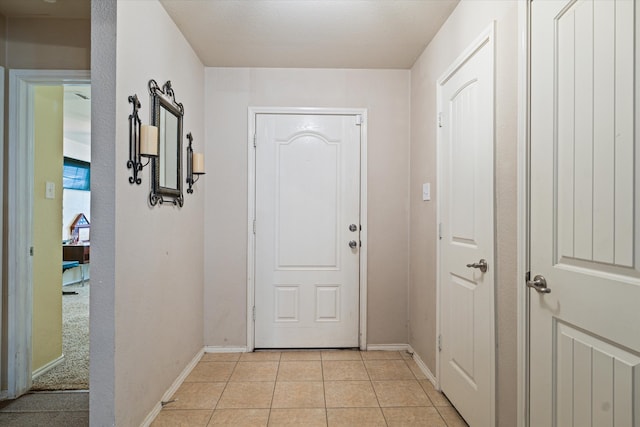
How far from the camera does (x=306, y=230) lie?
315cm

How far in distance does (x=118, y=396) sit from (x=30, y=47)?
2.24 m

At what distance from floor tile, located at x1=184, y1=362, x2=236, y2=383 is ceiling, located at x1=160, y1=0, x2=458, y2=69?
2.43m

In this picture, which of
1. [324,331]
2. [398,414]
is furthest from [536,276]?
[324,331]

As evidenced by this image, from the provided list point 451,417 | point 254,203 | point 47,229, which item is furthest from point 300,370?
point 47,229

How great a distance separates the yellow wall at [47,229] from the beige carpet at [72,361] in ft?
0.37

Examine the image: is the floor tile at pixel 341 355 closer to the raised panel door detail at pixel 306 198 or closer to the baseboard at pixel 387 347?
the baseboard at pixel 387 347

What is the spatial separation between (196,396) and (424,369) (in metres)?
1.60

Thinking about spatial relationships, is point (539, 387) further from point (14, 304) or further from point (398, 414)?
point (14, 304)

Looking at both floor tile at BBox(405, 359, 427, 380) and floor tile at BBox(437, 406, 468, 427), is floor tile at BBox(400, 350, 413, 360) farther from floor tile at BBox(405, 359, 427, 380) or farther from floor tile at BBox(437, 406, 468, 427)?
floor tile at BBox(437, 406, 468, 427)

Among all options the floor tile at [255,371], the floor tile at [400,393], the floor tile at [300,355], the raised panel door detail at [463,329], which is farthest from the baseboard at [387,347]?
the raised panel door detail at [463,329]

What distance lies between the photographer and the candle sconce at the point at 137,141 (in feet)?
5.97

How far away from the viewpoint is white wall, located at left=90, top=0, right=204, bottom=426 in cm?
167

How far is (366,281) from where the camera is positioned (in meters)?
3.13

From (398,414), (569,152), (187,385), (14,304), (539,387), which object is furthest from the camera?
(187,385)
